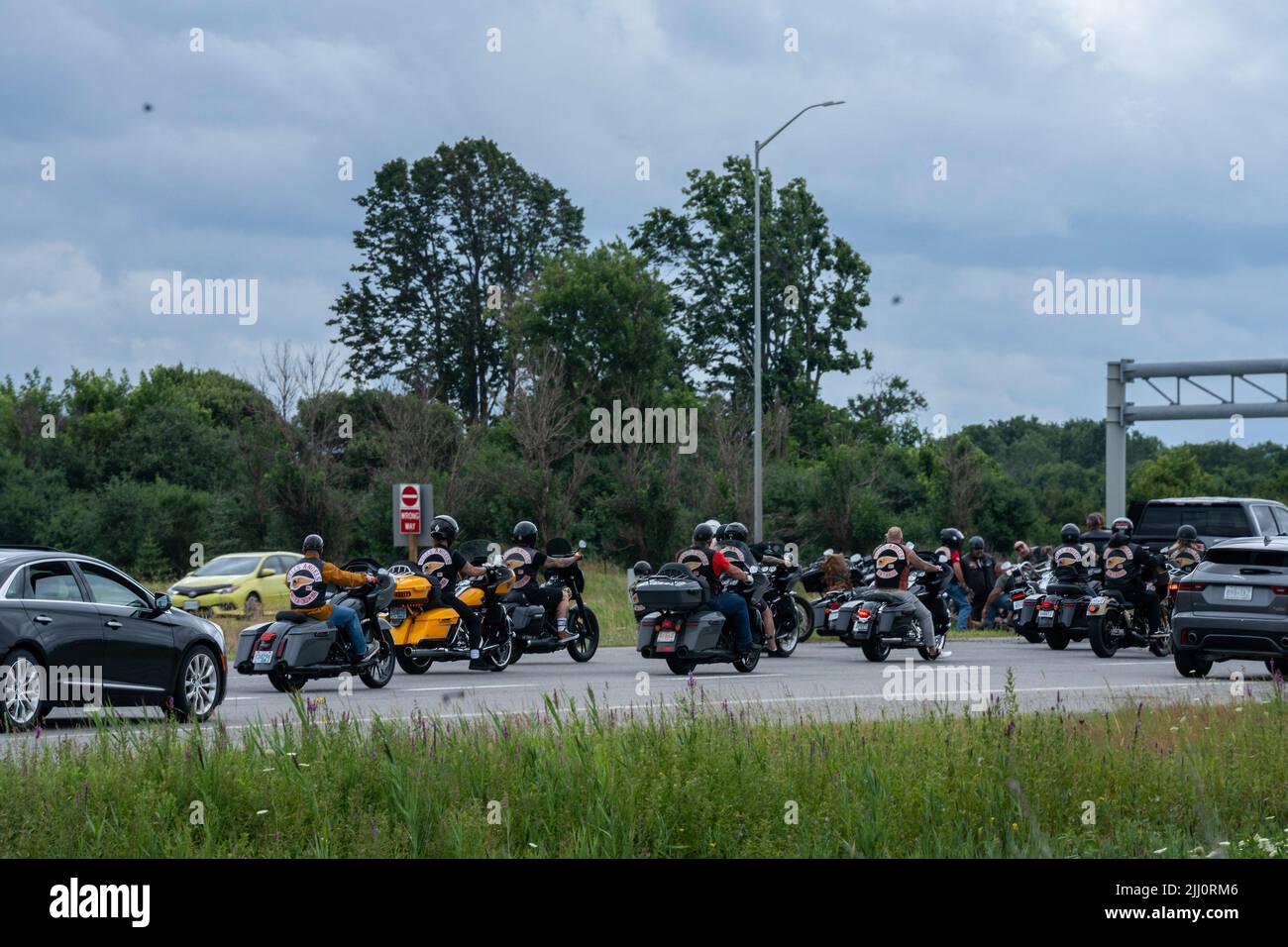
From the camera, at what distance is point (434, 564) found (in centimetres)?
2102

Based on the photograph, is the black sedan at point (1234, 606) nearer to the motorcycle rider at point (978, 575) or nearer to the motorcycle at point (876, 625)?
the motorcycle at point (876, 625)

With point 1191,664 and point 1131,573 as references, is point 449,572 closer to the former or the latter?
point 1191,664

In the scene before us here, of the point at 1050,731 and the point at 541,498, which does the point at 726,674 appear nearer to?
the point at 1050,731

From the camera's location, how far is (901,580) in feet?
75.0

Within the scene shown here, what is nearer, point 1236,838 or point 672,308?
point 1236,838

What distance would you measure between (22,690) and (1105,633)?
50.7ft

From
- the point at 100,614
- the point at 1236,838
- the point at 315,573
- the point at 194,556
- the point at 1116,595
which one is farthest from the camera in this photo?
the point at 194,556

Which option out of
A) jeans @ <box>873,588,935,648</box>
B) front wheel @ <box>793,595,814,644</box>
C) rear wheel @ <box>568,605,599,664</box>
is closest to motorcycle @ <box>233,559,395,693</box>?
rear wheel @ <box>568,605,599,664</box>

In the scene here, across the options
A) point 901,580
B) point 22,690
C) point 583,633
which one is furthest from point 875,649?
point 22,690

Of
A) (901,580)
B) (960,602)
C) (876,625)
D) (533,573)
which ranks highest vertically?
(533,573)

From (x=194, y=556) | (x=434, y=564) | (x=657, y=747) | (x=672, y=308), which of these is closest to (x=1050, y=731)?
(x=657, y=747)

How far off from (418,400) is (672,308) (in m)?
15.6

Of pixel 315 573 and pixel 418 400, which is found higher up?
pixel 418 400

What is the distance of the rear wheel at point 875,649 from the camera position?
912 inches
